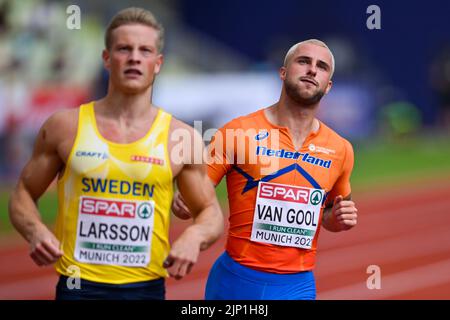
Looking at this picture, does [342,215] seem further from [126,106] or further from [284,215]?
[126,106]

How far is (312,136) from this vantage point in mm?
4957

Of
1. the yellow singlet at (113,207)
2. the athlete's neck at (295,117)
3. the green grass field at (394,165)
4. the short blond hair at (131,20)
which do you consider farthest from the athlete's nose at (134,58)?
the green grass field at (394,165)

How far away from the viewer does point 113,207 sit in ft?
14.0

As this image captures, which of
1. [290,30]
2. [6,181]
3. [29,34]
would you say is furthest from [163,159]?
[290,30]

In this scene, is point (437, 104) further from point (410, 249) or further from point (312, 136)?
point (312, 136)

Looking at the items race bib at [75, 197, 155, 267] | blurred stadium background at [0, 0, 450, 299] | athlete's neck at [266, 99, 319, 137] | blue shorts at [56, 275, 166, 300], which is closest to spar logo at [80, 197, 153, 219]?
race bib at [75, 197, 155, 267]

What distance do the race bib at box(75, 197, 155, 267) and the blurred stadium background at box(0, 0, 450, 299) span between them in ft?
14.9

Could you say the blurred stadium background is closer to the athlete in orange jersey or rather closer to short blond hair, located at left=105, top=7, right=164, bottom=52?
the athlete in orange jersey

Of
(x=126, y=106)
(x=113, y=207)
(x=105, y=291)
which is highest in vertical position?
(x=126, y=106)

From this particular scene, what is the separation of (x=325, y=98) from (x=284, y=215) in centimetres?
1452

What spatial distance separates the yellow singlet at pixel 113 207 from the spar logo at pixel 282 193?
0.70m

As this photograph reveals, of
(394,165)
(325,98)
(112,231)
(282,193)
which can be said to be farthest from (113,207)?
(394,165)

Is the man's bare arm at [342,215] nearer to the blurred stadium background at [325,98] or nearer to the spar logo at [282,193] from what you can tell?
the spar logo at [282,193]

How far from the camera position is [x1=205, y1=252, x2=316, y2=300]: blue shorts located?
484cm
